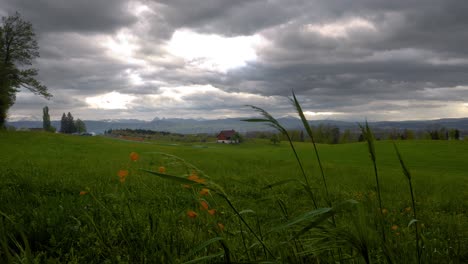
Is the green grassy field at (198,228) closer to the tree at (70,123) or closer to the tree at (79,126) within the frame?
the tree at (70,123)

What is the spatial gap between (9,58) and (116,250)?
43.0m

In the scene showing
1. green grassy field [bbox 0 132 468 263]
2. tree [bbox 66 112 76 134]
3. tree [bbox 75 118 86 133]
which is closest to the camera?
green grassy field [bbox 0 132 468 263]

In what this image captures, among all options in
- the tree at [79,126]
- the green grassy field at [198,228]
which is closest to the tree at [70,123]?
the tree at [79,126]

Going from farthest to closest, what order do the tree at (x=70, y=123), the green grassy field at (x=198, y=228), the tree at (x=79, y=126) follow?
A: the tree at (x=79, y=126), the tree at (x=70, y=123), the green grassy field at (x=198, y=228)

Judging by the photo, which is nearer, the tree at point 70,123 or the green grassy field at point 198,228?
the green grassy field at point 198,228

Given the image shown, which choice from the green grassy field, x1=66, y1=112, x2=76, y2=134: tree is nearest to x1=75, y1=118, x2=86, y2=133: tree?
x1=66, y1=112, x2=76, y2=134: tree

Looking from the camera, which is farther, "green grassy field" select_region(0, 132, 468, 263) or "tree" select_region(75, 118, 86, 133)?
"tree" select_region(75, 118, 86, 133)

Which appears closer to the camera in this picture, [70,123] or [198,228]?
[198,228]

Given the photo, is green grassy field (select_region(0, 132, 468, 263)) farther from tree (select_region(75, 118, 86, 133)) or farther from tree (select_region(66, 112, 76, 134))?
tree (select_region(75, 118, 86, 133))

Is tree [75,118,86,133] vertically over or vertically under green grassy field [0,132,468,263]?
over

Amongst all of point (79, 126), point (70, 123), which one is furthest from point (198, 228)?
point (79, 126)

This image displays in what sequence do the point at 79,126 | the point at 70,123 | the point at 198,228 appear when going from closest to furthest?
the point at 198,228
the point at 70,123
the point at 79,126

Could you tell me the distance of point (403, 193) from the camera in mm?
9062

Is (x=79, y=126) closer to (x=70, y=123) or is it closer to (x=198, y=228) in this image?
(x=70, y=123)
